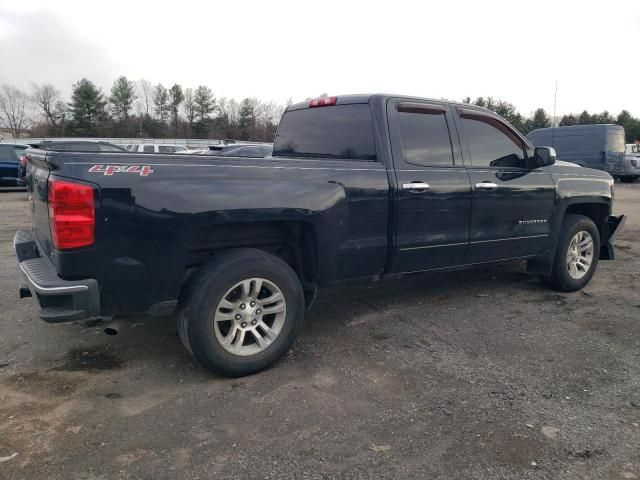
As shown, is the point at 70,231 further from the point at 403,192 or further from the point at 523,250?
the point at 523,250

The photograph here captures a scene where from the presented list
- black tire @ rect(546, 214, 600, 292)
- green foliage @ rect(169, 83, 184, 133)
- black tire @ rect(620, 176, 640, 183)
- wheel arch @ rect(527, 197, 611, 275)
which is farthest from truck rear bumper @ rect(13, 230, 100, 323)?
green foliage @ rect(169, 83, 184, 133)

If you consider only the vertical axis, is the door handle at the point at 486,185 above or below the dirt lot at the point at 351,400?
above

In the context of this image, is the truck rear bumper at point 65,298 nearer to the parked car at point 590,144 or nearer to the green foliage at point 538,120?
the parked car at point 590,144

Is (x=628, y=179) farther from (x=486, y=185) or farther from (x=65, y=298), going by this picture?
(x=65, y=298)

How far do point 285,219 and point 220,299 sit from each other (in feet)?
2.30

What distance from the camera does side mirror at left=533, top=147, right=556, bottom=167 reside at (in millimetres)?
5047

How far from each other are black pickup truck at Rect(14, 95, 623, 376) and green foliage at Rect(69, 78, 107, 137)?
6056cm

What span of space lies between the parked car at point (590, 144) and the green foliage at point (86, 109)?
52.1m

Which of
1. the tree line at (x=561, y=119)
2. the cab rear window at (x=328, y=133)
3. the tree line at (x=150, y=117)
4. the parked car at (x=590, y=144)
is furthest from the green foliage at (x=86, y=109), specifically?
the cab rear window at (x=328, y=133)

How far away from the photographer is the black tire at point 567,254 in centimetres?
549

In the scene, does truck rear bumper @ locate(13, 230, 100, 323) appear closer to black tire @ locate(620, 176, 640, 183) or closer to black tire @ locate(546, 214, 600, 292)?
black tire @ locate(546, 214, 600, 292)

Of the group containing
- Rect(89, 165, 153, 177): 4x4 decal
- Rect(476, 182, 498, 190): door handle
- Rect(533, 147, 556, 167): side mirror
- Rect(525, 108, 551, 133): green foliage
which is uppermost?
Rect(525, 108, 551, 133): green foliage

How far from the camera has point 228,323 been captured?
3.59 m

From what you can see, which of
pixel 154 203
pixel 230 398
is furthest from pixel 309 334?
pixel 154 203
